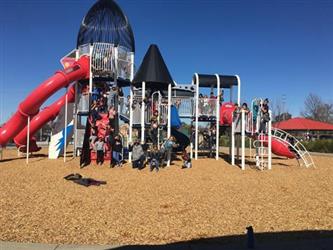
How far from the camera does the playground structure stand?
19547 millimetres

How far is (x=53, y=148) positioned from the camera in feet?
72.8

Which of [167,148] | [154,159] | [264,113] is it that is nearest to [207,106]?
[264,113]

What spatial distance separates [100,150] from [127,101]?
11.9 feet

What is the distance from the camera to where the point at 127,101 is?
68.4ft

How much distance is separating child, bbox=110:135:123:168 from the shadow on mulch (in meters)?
10.6

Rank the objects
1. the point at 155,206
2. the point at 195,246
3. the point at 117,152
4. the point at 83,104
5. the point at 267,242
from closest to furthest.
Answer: the point at 195,246, the point at 267,242, the point at 155,206, the point at 117,152, the point at 83,104

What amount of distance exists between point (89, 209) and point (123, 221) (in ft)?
4.36

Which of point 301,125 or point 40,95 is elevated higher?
point 301,125

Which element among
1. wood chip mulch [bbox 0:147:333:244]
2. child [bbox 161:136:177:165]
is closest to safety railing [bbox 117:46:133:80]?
child [bbox 161:136:177:165]

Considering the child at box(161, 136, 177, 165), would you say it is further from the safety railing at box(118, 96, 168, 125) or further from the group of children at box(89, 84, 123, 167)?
the group of children at box(89, 84, 123, 167)

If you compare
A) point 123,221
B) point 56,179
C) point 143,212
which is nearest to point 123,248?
point 123,221

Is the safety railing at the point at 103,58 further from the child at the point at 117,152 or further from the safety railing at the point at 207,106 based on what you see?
the safety railing at the point at 207,106

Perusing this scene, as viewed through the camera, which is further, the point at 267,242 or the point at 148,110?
the point at 148,110

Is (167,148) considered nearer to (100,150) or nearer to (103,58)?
(100,150)
